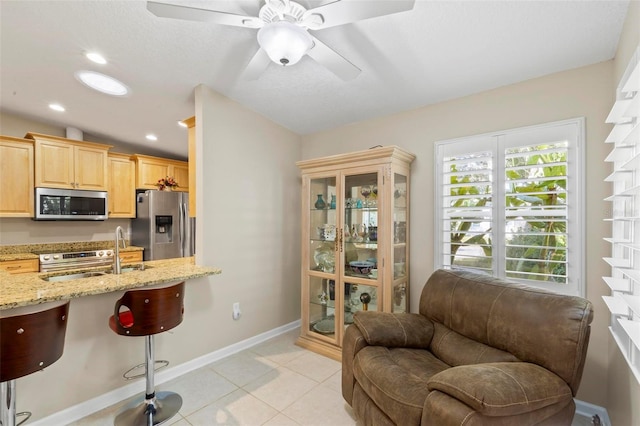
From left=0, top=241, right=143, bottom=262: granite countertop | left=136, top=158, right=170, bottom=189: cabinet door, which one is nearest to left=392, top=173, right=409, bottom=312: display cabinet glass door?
left=0, top=241, right=143, bottom=262: granite countertop

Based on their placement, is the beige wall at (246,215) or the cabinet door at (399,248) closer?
the cabinet door at (399,248)

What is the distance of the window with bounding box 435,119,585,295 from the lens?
2.04m

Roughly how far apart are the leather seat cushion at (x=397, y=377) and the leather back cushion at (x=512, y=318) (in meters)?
0.24

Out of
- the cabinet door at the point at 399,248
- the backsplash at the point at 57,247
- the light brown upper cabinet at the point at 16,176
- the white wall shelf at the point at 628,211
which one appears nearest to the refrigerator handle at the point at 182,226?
the backsplash at the point at 57,247

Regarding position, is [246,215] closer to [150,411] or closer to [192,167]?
[192,167]

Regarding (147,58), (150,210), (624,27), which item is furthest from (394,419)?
(150,210)

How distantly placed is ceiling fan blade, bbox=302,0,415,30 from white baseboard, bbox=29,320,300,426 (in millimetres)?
2813

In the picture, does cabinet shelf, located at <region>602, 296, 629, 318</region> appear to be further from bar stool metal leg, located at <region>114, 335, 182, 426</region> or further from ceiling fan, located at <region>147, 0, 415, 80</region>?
bar stool metal leg, located at <region>114, 335, 182, 426</region>

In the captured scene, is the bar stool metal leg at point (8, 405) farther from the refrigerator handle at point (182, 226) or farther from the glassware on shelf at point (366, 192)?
the refrigerator handle at point (182, 226)

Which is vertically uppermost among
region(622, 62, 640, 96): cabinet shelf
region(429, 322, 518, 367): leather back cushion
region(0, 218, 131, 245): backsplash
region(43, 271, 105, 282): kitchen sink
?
region(622, 62, 640, 96): cabinet shelf

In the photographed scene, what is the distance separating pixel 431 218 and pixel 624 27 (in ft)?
5.56

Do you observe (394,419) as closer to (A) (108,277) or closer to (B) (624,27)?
(A) (108,277)

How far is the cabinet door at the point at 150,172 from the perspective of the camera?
4.42 metres

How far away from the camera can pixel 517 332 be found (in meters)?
1.64
